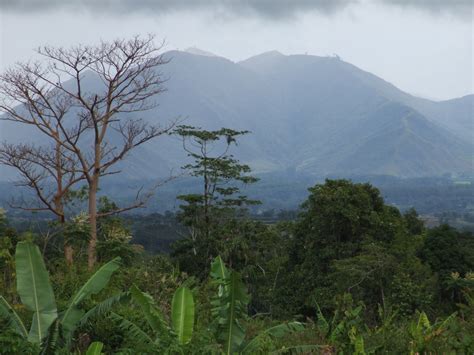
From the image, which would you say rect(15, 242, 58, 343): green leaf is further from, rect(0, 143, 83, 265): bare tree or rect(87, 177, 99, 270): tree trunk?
rect(0, 143, 83, 265): bare tree

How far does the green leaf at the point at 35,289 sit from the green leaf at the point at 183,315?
59.8 inches

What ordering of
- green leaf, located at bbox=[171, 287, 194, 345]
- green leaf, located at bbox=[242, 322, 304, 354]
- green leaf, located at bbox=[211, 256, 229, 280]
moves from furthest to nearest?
green leaf, located at bbox=[211, 256, 229, 280] < green leaf, located at bbox=[171, 287, 194, 345] < green leaf, located at bbox=[242, 322, 304, 354]

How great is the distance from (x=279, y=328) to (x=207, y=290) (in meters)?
6.26

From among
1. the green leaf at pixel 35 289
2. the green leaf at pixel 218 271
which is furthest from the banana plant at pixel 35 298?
the green leaf at pixel 218 271

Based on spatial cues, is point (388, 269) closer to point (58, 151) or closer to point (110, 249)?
point (110, 249)

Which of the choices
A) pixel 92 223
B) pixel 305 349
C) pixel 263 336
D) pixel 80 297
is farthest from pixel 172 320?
pixel 92 223

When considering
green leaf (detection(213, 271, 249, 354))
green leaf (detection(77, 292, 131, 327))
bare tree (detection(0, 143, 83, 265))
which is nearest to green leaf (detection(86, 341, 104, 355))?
green leaf (detection(213, 271, 249, 354))

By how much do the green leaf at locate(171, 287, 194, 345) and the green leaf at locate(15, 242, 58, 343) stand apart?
1.52 m

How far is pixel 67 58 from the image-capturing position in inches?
651

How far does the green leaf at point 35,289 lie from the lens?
7.15m

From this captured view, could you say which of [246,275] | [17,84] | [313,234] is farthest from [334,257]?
[17,84]

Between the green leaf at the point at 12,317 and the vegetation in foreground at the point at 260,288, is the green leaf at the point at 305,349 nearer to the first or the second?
the vegetation in foreground at the point at 260,288

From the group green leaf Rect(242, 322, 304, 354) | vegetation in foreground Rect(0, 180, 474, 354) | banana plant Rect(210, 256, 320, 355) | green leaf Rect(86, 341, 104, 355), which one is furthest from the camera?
vegetation in foreground Rect(0, 180, 474, 354)

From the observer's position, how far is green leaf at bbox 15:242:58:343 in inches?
281
